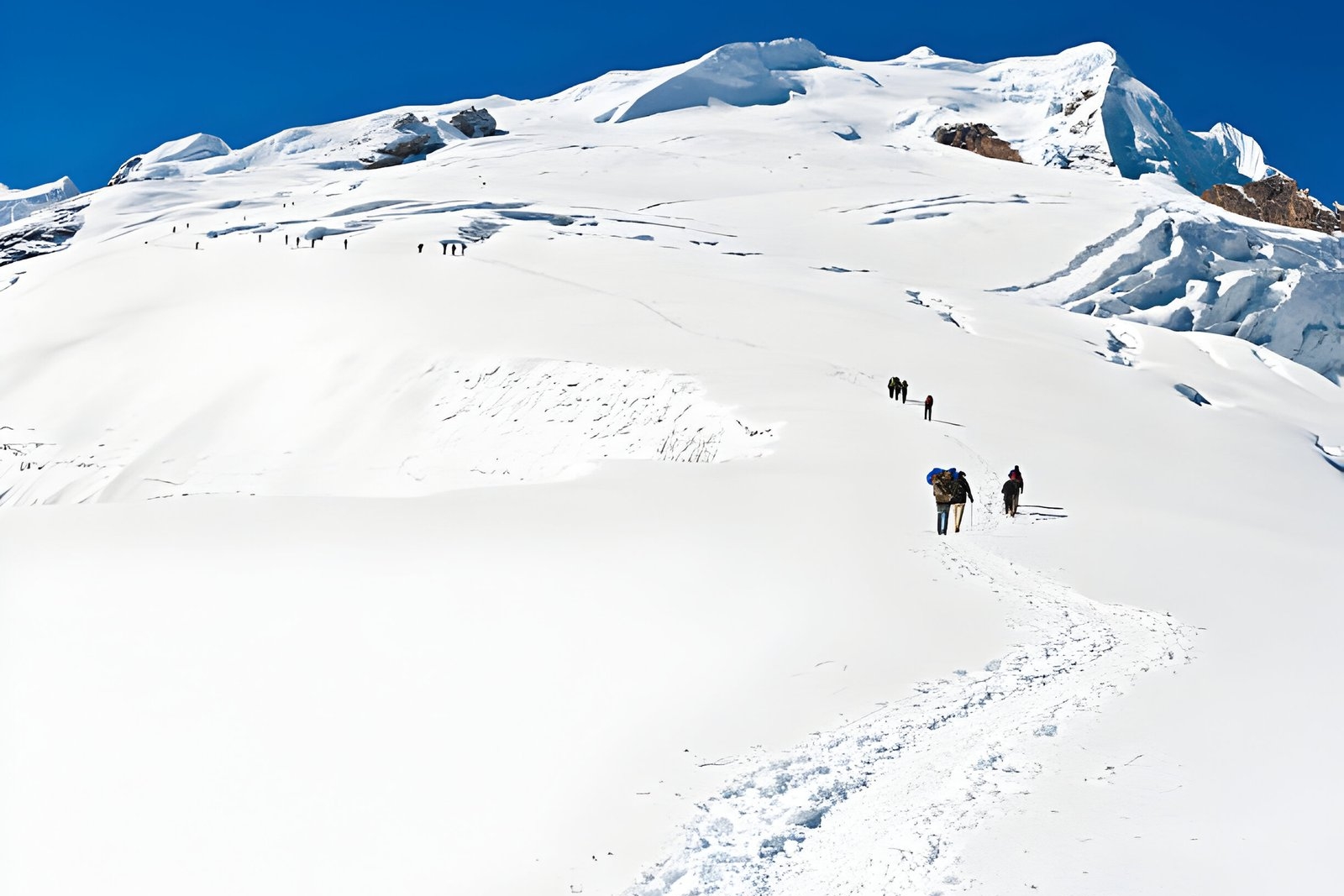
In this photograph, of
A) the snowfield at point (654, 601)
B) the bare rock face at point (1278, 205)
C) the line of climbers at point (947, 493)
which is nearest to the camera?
the snowfield at point (654, 601)

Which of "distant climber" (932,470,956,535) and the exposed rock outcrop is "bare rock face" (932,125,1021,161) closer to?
the exposed rock outcrop

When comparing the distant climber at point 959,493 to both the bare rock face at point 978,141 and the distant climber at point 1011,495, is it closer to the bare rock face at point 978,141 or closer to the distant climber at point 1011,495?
the distant climber at point 1011,495

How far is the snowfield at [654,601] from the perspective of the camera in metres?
5.82

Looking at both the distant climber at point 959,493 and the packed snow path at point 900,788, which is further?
the distant climber at point 959,493

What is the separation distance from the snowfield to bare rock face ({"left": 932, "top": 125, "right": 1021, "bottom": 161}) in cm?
5811

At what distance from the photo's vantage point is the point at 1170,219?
56719mm

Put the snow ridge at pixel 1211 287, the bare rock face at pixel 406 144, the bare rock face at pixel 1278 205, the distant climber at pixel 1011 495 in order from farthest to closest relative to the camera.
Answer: the bare rock face at pixel 406 144 < the bare rock face at pixel 1278 205 < the snow ridge at pixel 1211 287 < the distant climber at pixel 1011 495

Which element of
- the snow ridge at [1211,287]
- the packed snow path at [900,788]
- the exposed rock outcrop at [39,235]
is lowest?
the packed snow path at [900,788]

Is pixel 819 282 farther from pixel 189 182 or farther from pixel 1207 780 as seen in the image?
pixel 189 182

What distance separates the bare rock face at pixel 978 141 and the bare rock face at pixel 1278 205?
1856 centimetres

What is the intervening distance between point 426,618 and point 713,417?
1529 centimetres

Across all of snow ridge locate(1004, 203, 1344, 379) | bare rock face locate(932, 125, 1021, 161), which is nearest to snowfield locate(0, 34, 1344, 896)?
snow ridge locate(1004, 203, 1344, 379)

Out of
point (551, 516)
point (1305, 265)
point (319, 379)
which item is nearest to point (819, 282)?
point (319, 379)

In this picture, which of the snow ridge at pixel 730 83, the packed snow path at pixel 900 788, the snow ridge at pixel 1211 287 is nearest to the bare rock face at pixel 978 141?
the snow ridge at pixel 730 83
